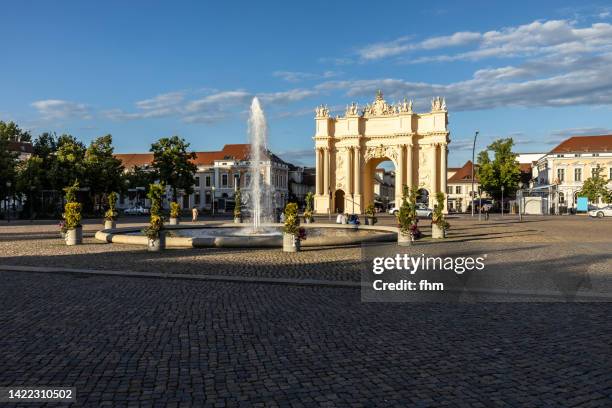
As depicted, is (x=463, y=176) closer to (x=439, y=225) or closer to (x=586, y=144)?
(x=586, y=144)

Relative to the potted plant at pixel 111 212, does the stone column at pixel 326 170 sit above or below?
above

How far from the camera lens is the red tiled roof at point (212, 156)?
346ft

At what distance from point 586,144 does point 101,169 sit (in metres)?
83.0

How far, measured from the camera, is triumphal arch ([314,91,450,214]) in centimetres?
8300

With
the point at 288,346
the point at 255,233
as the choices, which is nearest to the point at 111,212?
the point at 255,233

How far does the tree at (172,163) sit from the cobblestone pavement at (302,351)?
2401 inches

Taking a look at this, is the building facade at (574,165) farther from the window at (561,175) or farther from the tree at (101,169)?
the tree at (101,169)

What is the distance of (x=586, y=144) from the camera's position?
309ft

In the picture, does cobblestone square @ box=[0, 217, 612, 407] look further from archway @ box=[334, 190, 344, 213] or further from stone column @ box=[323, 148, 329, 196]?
archway @ box=[334, 190, 344, 213]

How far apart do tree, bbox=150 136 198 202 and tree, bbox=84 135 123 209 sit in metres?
7.68

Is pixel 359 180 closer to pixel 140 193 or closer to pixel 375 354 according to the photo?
pixel 140 193

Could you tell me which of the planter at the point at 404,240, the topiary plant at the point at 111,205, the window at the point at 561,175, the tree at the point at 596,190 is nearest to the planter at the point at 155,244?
the planter at the point at 404,240

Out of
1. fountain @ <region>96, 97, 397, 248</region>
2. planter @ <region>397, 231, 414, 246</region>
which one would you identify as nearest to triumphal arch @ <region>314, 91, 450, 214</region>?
fountain @ <region>96, 97, 397, 248</region>

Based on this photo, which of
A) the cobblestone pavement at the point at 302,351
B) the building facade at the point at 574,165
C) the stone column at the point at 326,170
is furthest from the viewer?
the stone column at the point at 326,170
